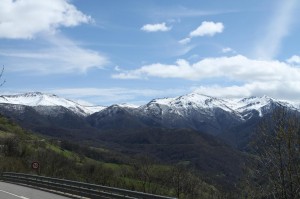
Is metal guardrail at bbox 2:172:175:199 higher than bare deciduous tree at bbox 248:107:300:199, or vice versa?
bare deciduous tree at bbox 248:107:300:199

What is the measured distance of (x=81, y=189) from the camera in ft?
84.9

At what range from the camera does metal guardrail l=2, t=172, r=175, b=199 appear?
2068cm

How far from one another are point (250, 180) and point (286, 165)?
572cm

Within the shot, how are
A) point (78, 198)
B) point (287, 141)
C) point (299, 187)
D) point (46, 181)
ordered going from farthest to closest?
point (46, 181) → point (78, 198) → point (287, 141) → point (299, 187)

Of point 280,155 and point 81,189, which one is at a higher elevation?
point 280,155

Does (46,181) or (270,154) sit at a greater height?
(270,154)

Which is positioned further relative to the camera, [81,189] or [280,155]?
[81,189]

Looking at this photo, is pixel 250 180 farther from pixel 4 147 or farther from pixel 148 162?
pixel 4 147

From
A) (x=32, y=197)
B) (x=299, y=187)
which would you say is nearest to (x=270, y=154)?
(x=299, y=187)

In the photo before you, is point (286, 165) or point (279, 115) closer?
point (286, 165)

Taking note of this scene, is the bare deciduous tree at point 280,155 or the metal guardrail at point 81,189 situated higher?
the bare deciduous tree at point 280,155

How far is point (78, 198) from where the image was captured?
975 inches

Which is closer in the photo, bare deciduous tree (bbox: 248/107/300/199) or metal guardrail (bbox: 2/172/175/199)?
bare deciduous tree (bbox: 248/107/300/199)

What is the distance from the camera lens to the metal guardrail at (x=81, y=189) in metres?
20.7
